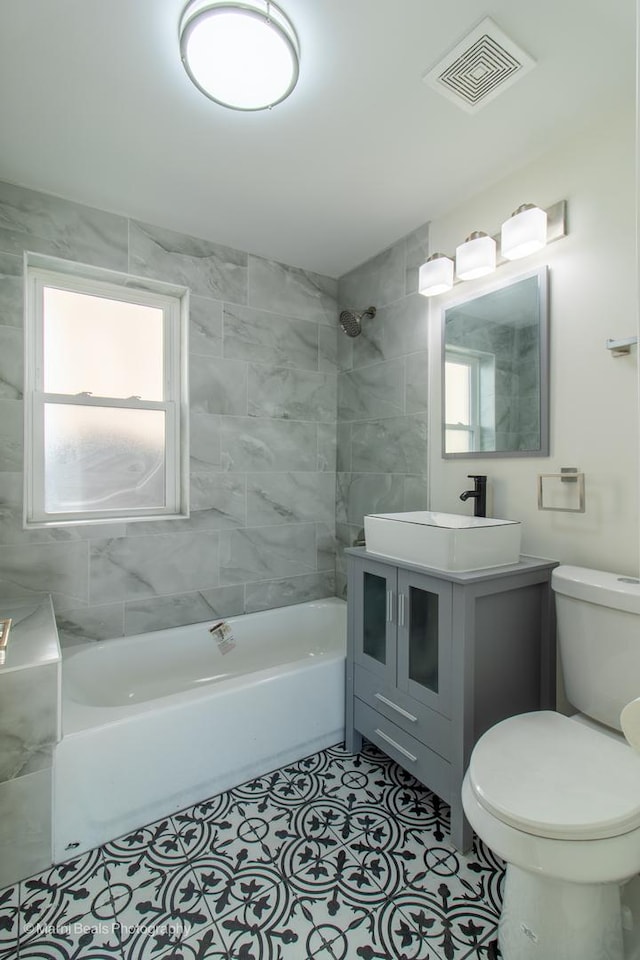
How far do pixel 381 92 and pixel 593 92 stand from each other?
68 cm

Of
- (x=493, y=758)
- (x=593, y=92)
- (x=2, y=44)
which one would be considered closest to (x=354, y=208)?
(x=593, y=92)

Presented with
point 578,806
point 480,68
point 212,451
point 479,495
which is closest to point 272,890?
point 578,806

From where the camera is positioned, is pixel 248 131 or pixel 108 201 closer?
pixel 248 131

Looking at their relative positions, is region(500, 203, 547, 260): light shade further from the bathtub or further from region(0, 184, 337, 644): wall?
the bathtub

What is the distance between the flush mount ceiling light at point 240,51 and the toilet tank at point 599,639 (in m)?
1.76

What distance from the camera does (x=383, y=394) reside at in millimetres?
2508

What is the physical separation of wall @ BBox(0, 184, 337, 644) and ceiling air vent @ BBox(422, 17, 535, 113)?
4.48ft

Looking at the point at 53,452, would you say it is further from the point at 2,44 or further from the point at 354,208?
the point at 354,208

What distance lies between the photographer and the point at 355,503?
2.71 meters

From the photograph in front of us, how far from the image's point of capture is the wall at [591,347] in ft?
4.83

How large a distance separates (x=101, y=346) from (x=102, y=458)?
0.56 metres

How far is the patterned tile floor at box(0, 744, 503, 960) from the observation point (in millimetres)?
1151

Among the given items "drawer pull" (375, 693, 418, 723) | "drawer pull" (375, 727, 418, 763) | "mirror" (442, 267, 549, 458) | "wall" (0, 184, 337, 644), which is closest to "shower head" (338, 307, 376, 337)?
"wall" (0, 184, 337, 644)

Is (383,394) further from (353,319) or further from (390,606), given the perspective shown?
(390,606)
